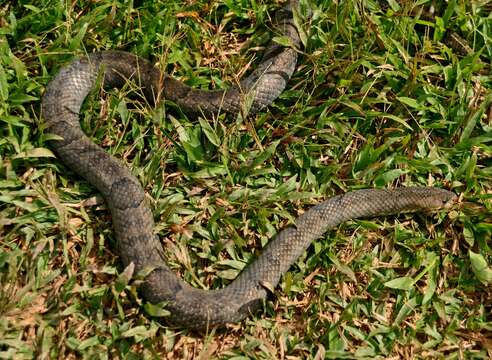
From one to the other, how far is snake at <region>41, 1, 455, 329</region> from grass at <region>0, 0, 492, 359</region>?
0.41 ft

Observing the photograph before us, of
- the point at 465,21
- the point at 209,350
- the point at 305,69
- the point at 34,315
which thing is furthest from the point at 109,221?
the point at 465,21

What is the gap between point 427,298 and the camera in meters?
5.11

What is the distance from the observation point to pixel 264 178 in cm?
550

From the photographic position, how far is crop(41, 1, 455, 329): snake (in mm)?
4801

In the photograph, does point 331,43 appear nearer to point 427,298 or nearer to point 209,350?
point 427,298

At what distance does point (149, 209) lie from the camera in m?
5.14

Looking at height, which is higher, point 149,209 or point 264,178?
point 264,178

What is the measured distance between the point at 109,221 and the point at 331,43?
261 cm

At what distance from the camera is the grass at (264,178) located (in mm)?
4828

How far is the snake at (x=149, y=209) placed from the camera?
480 centimetres

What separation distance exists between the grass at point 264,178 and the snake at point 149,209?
4.9 inches

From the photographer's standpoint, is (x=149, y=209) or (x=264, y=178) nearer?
(x=149, y=209)

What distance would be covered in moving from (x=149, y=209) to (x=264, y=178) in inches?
42.4

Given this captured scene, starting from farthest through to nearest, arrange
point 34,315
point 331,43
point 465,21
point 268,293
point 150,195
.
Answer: point 465,21, point 331,43, point 150,195, point 268,293, point 34,315
